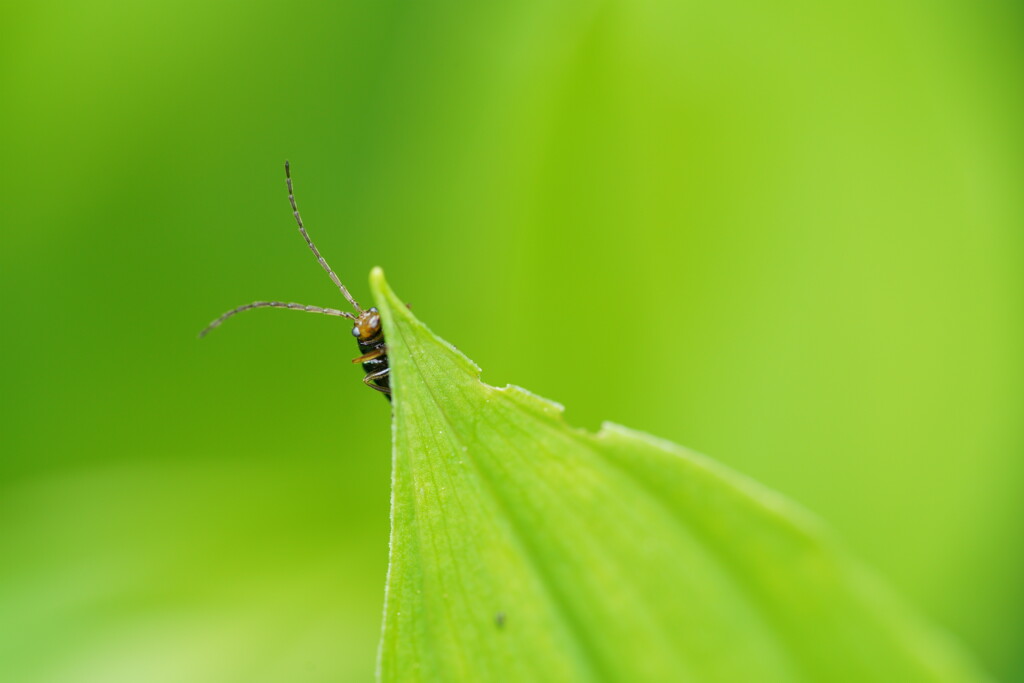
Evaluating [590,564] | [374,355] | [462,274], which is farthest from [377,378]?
[590,564]

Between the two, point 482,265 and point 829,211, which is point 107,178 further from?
point 829,211

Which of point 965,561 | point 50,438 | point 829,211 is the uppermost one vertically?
point 829,211

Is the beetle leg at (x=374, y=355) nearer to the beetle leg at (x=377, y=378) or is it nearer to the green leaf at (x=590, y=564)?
the beetle leg at (x=377, y=378)

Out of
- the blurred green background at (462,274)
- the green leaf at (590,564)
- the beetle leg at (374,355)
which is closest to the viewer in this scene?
the green leaf at (590,564)

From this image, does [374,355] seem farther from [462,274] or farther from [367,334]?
[462,274]

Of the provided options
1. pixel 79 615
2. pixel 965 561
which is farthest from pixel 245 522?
pixel 965 561

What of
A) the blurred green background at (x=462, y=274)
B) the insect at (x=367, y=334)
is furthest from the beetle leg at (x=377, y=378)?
the blurred green background at (x=462, y=274)

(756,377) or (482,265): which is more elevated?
(482,265)
